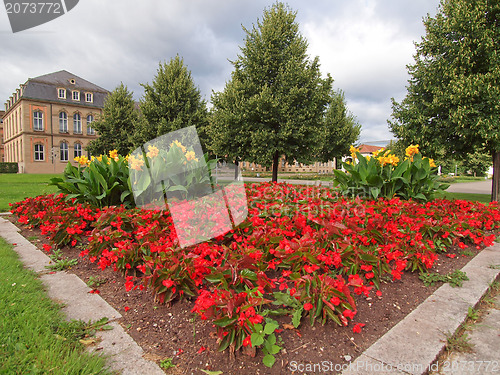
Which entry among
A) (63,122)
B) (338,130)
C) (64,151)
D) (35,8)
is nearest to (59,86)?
(63,122)

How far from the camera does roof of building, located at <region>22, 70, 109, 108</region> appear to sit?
3869 centimetres

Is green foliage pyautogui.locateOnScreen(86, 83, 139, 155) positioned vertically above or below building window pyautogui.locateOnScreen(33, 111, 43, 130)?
below

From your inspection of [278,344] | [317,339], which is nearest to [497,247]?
[317,339]

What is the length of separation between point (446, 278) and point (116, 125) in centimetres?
1964

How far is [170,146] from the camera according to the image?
4090 mm

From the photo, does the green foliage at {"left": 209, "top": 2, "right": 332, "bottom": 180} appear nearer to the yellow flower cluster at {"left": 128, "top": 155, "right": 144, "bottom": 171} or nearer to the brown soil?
the yellow flower cluster at {"left": 128, "top": 155, "right": 144, "bottom": 171}

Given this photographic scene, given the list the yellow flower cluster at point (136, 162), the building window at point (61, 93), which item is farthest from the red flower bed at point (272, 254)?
the building window at point (61, 93)

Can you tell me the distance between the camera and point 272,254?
2564 millimetres

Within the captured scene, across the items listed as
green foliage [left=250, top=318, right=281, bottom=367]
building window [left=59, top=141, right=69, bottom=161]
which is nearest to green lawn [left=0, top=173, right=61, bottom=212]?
green foliage [left=250, top=318, right=281, bottom=367]

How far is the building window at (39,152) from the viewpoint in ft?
130

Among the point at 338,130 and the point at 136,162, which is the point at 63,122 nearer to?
the point at 338,130

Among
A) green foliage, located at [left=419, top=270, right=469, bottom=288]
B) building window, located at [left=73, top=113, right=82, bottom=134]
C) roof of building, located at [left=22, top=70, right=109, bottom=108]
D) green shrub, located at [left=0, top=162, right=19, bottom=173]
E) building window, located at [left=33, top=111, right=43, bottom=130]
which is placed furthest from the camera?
building window, located at [left=73, top=113, right=82, bottom=134]

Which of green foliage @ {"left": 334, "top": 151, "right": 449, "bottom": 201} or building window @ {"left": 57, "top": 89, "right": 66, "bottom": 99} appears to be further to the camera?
building window @ {"left": 57, "top": 89, "right": 66, "bottom": 99}

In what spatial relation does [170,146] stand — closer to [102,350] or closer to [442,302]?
[102,350]
